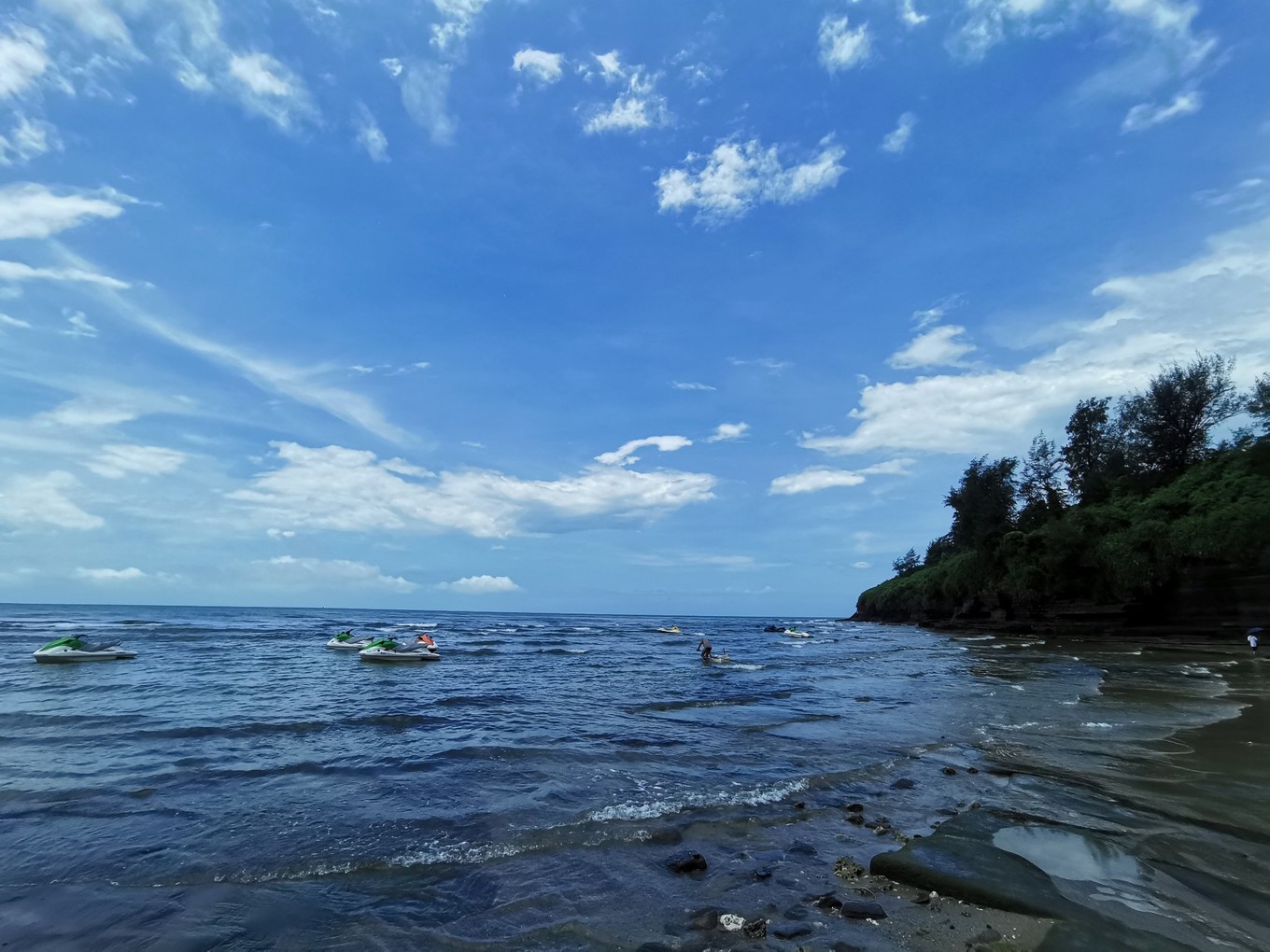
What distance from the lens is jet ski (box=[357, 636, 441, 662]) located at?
106ft

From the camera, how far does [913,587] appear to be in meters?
87.9

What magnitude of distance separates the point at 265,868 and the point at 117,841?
263 centimetres

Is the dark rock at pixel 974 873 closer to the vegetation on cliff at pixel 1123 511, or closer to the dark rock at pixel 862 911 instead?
the dark rock at pixel 862 911

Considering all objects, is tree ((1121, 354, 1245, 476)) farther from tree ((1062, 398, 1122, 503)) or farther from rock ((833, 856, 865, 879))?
rock ((833, 856, 865, 879))

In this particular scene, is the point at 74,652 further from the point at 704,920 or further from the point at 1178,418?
the point at 1178,418

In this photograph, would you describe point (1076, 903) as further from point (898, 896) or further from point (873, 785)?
point (873, 785)

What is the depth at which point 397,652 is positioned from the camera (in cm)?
3284

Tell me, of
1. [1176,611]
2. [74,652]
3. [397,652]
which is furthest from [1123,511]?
[74,652]

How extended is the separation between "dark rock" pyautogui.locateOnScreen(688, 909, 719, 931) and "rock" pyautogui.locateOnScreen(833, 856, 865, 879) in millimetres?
1649

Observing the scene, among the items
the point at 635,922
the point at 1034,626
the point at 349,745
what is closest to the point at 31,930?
the point at 635,922

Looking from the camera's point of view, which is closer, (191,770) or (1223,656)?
(191,770)

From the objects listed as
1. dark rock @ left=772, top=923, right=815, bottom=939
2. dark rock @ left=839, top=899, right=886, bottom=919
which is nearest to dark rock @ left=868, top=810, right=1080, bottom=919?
dark rock @ left=839, top=899, right=886, bottom=919

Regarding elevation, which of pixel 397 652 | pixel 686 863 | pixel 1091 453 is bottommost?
pixel 686 863

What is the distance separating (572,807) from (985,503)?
221 ft
